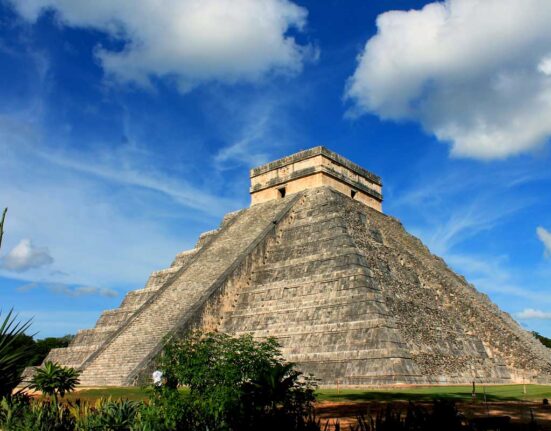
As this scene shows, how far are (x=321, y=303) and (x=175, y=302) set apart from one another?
17.5ft

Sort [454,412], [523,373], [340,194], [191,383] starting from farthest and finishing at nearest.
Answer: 1. [340,194]
2. [523,373]
3. [191,383]
4. [454,412]

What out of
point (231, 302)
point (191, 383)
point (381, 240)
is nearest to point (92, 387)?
point (231, 302)

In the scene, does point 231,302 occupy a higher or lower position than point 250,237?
lower

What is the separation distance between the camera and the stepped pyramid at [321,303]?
46.4ft

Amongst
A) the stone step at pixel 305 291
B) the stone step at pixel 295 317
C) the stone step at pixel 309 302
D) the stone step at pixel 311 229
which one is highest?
the stone step at pixel 311 229

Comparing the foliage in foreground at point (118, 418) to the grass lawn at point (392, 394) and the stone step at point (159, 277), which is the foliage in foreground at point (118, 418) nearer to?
the grass lawn at point (392, 394)

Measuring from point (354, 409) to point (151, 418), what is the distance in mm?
3570

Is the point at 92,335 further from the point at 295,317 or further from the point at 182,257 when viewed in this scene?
the point at 295,317

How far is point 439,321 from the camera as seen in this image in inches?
662

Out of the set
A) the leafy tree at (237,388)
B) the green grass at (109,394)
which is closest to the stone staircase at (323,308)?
the green grass at (109,394)

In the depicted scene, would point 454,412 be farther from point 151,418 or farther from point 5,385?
point 5,385

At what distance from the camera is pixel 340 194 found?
21.9 m

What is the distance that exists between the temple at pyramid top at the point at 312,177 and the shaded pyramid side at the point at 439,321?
3.90ft

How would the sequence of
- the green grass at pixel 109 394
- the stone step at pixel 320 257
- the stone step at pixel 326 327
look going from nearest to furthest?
the green grass at pixel 109 394 → the stone step at pixel 326 327 → the stone step at pixel 320 257
